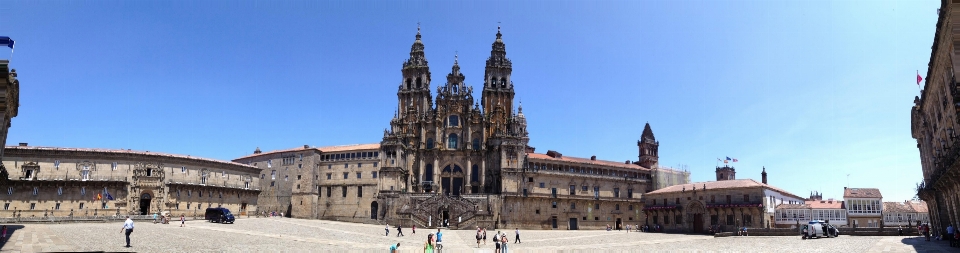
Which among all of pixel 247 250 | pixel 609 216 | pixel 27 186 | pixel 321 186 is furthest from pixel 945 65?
pixel 27 186

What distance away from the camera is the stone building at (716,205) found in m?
70.9

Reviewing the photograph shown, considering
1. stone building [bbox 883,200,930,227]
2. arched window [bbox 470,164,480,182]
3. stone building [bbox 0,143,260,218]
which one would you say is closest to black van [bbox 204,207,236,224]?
stone building [bbox 0,143,260,218]

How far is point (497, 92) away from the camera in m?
88.2

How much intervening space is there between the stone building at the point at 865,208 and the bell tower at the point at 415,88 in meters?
58.4

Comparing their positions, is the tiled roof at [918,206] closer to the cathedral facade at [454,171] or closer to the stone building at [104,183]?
the cathedral facade at [454,171]

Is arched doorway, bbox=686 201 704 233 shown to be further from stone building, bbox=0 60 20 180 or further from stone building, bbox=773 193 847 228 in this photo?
stone building, bbox=0 60 20 180

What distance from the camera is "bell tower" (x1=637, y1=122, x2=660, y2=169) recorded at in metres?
101

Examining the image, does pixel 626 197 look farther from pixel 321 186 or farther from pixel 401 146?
pixel 321 186

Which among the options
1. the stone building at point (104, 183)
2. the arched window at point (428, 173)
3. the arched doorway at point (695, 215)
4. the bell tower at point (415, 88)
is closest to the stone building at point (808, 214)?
the arched doorway at point (695, 215)

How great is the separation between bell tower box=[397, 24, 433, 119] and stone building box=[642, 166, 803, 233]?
37.1 m

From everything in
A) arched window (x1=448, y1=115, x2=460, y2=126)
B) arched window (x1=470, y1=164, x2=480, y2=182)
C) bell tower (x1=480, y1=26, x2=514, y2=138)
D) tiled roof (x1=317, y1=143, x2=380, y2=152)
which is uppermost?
bell tower (x1=480, y1=26, x2=514, y2=138)

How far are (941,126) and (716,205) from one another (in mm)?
38510

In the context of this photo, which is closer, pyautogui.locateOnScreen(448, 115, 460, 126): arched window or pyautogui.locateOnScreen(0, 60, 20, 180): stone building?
pyautogui.locateOnScreen(0, 60, 20, 180): stone building

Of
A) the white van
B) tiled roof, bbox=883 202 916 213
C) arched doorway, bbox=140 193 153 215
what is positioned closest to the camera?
the white van
